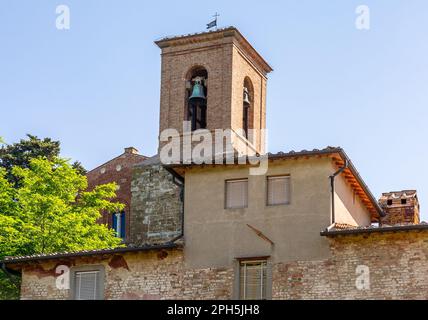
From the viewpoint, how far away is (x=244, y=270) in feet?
74.4

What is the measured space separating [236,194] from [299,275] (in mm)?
2700

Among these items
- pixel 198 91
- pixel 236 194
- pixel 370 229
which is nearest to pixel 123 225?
pixel 198 91

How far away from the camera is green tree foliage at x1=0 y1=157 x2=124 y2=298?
105ft

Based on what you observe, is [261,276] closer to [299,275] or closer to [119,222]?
[299,275]

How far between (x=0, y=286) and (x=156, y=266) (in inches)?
408

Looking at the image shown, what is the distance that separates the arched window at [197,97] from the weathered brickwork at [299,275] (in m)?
17.8

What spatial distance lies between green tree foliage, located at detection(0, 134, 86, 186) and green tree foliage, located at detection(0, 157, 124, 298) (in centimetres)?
984

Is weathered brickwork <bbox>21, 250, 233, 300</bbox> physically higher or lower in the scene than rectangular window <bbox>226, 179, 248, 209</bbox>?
lower

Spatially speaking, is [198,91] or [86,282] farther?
[198,91]

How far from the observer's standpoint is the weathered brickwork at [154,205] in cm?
4034

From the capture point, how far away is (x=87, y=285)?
78.8 feet

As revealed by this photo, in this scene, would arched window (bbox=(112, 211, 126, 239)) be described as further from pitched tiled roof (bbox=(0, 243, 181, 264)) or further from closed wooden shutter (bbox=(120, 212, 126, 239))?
pitched tiled roof (bbox=(0, 243, 181, 264))

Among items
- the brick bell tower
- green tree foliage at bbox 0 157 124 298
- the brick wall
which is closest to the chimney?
the brick wall

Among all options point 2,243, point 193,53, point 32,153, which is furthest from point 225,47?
point 2,243
